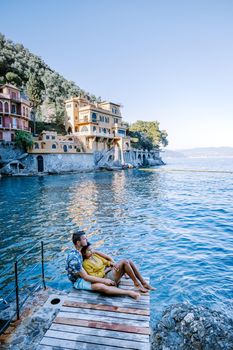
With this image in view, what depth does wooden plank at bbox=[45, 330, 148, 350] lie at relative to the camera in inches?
117

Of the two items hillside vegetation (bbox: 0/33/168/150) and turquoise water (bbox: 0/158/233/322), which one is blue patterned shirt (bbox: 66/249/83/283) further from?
hillside vegetation (bbox: 0/33/168/150)

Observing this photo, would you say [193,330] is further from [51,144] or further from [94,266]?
[51,144]

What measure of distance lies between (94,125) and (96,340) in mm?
51401

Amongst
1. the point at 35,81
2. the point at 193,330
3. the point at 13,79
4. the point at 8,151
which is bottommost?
the point at 193,330

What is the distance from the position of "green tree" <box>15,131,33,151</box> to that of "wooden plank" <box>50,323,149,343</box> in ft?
129

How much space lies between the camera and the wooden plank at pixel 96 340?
9.74ft

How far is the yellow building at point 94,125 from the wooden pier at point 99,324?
1888 inches

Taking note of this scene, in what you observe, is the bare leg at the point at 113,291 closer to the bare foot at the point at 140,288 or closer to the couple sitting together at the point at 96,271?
the couple sitting together at the point at 96,271

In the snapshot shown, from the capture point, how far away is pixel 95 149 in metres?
52.7

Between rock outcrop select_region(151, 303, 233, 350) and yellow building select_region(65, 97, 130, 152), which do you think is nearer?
rock outcrop select_region(151, 303, 233, 350)

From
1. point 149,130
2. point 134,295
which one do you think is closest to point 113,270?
point 134,295

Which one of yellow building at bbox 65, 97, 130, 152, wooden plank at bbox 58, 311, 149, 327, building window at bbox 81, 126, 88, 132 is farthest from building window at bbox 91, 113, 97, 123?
wooden plank at bbox 58, 311, 149, 327

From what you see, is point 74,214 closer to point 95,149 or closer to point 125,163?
point 95,149

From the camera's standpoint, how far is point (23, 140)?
3866 centimetres
